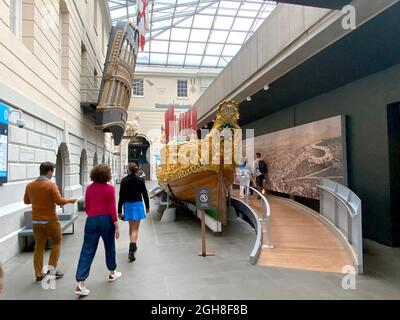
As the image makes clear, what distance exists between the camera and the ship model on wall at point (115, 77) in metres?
12.9

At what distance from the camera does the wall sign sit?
532 cm

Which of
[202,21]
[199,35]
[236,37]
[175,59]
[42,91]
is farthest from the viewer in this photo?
[175,59]

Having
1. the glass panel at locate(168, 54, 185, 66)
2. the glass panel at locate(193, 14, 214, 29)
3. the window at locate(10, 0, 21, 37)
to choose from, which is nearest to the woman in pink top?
the window at locate(10, 0, 21, 37)

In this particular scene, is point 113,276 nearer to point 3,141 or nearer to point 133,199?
point 133,199

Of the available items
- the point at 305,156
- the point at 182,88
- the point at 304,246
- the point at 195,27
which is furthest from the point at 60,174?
the point at 195,27

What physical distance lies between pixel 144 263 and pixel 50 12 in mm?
6785

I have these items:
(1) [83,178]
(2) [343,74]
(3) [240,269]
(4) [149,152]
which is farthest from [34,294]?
(4) [149,152]

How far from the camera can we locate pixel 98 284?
14.2ft

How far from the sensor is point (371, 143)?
7.21 meters

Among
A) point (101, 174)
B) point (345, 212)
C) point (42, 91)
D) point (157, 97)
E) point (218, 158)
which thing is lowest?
point (345, 212)

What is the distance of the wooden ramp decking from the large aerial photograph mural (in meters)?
1.37

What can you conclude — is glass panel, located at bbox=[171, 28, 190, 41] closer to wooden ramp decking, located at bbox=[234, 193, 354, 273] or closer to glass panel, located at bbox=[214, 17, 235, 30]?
glass panel, located at bbox=[214, 17, 235, 30]

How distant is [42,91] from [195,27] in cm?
2462

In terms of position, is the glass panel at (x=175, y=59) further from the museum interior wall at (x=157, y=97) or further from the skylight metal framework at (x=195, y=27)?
the museum interior wall at (x=157, y=97)
